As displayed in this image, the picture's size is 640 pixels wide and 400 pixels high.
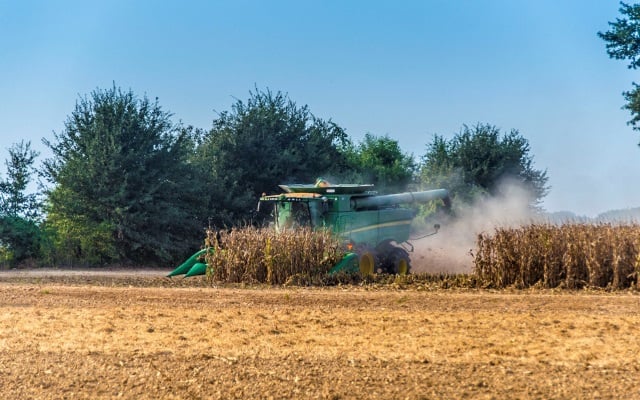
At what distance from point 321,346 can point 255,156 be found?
82.6 ft

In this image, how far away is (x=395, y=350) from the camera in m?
10.2

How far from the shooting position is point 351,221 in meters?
21.9

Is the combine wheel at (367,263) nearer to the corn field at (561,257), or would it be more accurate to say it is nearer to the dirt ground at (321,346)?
the corn field at (561,257)

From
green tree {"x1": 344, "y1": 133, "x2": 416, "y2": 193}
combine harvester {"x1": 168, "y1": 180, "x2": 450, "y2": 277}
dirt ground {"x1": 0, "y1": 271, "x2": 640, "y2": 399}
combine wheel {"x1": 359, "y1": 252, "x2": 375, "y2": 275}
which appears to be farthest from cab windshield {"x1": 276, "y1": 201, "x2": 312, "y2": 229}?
green tree {"x1": 344, "y1": 133, "x2": 416, "y2": 193}

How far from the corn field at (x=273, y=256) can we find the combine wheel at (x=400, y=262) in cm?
289

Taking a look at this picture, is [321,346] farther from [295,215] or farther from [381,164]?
[381,164]

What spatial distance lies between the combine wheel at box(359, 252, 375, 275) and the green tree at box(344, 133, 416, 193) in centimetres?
1578

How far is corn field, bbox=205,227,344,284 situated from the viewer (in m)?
20.0

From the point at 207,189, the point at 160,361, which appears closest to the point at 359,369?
the point at 160,361

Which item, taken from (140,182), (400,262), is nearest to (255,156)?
(140,182)

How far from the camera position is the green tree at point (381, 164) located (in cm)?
4009

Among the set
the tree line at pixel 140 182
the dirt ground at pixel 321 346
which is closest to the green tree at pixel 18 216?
the tree line at pixel 140 182

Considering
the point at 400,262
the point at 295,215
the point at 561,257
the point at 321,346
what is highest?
the point at 295,215

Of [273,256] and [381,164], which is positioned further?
[381,164]
